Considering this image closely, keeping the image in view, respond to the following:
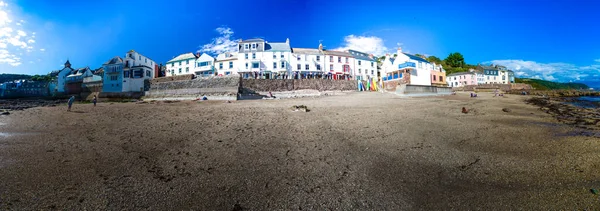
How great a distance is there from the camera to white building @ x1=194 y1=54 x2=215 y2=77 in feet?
134

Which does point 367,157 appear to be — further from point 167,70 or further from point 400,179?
point 167,70

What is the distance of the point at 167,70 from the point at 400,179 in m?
55.4

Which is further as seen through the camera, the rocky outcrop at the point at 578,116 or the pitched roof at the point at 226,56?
the pitched roof at the point at 226,56

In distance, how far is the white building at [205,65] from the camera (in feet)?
134

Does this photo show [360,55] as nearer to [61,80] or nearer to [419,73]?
[419,73]

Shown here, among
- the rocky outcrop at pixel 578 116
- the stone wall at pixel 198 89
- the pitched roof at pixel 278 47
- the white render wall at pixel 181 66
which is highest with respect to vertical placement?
the pitched roof at pixel 278 47

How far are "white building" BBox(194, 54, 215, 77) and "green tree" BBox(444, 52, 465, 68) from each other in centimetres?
8497

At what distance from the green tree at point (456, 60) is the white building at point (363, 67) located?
52681 mm

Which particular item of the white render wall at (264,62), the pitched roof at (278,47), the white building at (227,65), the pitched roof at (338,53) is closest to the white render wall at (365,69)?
the pitched roof at (338,53)

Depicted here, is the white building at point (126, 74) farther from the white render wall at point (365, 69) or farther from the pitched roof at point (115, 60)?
the white render wall at point (365, 69)

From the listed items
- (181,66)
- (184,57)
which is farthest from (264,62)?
(181,66)

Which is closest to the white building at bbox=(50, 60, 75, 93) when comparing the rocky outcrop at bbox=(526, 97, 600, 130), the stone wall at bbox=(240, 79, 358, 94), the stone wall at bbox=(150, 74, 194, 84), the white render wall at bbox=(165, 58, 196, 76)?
the white render wall at bbox=(165, 58, 196, 76)

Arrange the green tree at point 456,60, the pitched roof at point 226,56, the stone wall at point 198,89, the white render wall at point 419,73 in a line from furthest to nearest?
the green tree at point 456,60
the pitched roof at point 226,56
the white render wall at point 419,73
the stone wall at point 198,89

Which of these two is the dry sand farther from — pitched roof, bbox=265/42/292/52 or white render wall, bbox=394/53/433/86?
pitched roof, bbox=265/42/292/52
